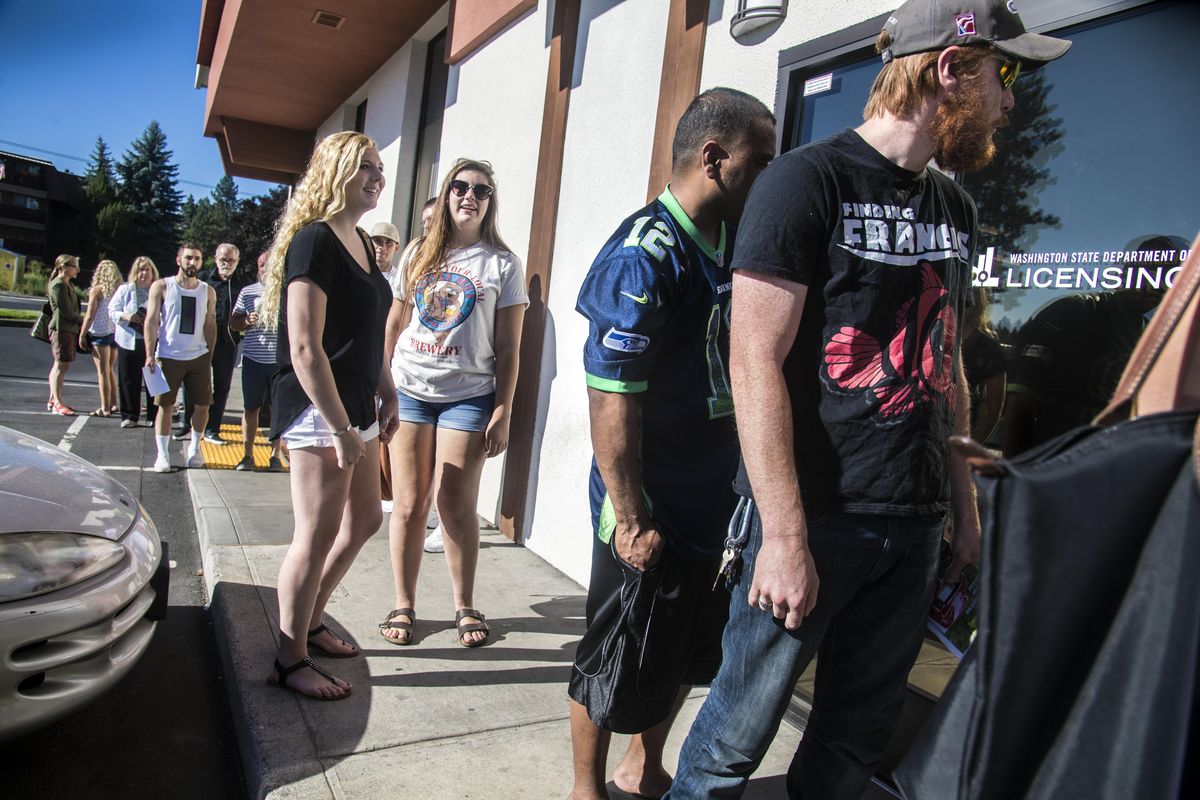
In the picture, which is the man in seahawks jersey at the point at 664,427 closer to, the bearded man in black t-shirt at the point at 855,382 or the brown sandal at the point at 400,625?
the bearded man in black t-shirt at the point at 855,382

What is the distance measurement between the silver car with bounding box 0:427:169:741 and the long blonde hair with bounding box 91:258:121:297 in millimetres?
8279

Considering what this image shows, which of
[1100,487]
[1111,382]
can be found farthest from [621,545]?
[1111,382]

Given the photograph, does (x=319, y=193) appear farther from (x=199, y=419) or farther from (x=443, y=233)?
Answer: (x=199, y=419)

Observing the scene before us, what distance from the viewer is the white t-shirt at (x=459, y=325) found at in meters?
3.64

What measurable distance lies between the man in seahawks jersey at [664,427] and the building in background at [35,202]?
10171cm

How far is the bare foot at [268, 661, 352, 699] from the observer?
292cm

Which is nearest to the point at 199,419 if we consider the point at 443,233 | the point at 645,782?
the point at 443,233

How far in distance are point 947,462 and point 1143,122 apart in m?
1.18

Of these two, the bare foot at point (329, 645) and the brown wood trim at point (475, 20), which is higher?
the brown wood trim at point (475, 20)

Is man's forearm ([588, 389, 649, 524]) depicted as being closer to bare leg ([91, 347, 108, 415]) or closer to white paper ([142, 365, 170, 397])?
white paper ([142, 365, 170, 397])

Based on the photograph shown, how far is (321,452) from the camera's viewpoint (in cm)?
277

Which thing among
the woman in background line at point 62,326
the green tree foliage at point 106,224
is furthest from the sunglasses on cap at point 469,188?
the green tree foliage at point 106,224

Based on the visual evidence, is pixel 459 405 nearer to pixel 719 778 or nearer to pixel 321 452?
pixel 321 452

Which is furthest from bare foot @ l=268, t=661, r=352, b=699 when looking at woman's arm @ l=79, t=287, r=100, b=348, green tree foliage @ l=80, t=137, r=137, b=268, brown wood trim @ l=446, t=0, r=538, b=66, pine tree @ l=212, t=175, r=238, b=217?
pine tree @ l=212, t=175, r=238, b=217
